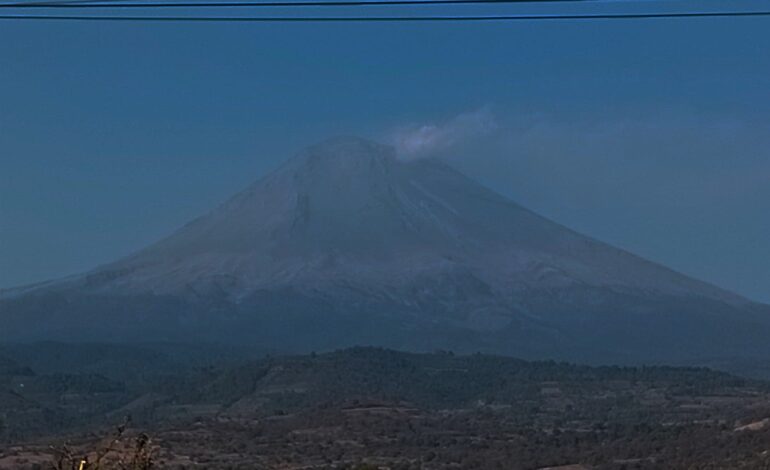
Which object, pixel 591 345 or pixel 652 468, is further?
pixel 591 345

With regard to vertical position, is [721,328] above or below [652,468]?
above

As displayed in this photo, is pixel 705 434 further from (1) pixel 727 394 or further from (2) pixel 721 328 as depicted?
(2) pixel 721 328

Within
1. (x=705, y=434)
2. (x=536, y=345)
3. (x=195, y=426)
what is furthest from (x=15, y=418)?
(x=536, y=345)

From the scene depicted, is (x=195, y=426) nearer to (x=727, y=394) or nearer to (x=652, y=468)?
(x=652, y=468)

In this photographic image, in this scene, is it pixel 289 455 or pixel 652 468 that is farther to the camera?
pixel 289 455

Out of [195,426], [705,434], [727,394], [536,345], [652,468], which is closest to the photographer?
[652,468]

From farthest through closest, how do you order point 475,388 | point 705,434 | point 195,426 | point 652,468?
point 475,388, point 195,426, point 705,434, point 652,468

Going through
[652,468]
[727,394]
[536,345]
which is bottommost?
[652,468]

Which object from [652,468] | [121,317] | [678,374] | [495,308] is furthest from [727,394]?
[121,317]

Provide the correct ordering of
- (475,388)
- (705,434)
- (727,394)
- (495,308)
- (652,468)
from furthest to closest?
(495,308), (475,388), (727,394), (705,434), (652,468)
